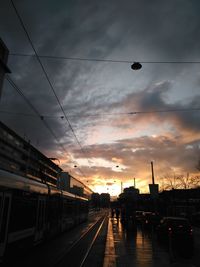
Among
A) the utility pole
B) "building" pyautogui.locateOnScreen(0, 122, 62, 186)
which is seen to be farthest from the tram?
"building" pyautogui.locateOnScreen(0, 122, 62, 186)

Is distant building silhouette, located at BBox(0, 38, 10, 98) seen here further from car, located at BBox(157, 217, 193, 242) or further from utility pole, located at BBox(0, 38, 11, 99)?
car, located at BBox(157, 217, 193, 242)

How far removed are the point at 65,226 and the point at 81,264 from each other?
537 inches

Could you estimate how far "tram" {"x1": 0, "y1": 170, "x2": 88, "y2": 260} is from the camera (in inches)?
378

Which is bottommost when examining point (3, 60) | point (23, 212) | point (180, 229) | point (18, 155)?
point (180, 229)

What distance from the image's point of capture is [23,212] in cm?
1152

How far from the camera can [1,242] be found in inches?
362

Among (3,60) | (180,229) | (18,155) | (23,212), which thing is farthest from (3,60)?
(18,155)

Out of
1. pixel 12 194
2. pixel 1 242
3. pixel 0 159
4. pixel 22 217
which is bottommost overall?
pixel 1 242

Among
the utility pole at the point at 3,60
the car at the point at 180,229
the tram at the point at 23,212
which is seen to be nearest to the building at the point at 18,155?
the utility pole at the point at 3,60

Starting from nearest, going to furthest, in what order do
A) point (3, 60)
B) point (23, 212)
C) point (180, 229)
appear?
1. point (23, 212)
2. point (180, 229)
3. point (3, 60)

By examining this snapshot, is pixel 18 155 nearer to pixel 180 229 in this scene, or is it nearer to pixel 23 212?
pixel 180 229

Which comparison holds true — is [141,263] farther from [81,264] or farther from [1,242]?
[1,242]

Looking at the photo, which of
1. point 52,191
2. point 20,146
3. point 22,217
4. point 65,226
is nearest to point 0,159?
point 20,146

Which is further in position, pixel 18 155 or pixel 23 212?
pixel 18 155
